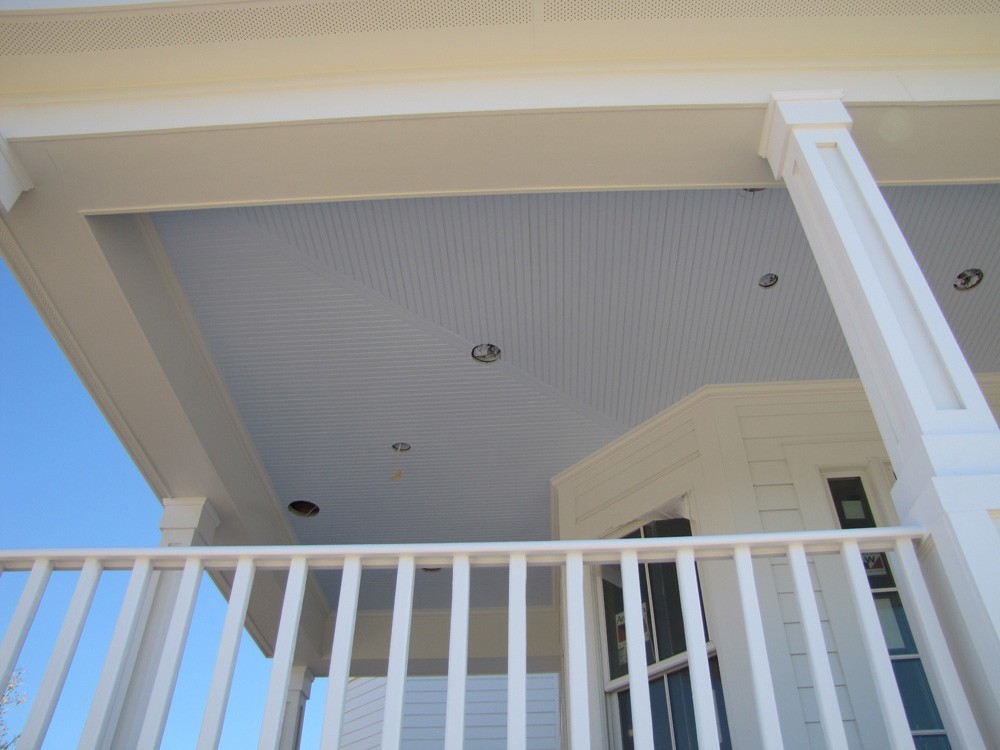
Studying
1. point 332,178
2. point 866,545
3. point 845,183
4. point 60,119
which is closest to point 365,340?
point 332,178

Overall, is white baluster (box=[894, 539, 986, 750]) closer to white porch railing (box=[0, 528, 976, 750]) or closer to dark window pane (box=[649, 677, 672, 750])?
white porch railing (box=[0, 528, 976, 750])

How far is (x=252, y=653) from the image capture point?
636cm

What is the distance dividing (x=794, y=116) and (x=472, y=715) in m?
6.36

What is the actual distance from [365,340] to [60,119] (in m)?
1.69

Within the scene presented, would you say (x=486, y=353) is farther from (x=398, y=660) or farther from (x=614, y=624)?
(x=398, y=660)

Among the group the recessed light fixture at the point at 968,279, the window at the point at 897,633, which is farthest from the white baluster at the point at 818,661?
the recessed light fixture at the point at 968,279

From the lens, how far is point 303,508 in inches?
201

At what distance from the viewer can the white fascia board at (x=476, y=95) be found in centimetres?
276

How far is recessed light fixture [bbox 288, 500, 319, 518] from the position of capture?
5059 mm

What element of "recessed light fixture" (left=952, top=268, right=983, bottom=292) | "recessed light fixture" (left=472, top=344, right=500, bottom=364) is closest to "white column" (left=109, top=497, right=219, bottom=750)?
"recessed light fixture" (left=472, top=344, right=500, bottom=364)

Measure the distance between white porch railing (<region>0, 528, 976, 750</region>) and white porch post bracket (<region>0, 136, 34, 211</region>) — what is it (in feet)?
4.41

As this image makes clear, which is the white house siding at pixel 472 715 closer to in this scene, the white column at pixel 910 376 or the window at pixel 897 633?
the window at pixel 897 633

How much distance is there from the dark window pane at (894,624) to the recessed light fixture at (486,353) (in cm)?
207

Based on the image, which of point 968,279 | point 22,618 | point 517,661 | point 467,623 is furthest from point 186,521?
point 968,279
